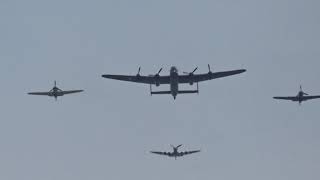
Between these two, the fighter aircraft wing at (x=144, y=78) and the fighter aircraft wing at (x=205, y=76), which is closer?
the fighter aircraft wing at (x=144, y=78)

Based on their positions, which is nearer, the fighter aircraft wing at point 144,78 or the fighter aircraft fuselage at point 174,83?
the fighter aircraft fuselage at point 174,83

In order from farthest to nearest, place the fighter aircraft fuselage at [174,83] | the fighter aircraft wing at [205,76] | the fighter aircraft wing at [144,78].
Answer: the fighter aircraft wing at [205,76], the fighter aircraft wing at [144,78], the fighter aircraft fuselage at [174,83]

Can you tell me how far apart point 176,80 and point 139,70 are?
6.05 m

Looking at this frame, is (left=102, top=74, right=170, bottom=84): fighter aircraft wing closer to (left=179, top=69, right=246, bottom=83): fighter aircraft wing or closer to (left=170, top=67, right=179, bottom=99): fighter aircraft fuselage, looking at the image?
(left=170, top=67, right=179, bottom=99): fighter aircraft fuselage

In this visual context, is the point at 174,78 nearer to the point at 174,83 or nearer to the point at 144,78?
the point at 174,83

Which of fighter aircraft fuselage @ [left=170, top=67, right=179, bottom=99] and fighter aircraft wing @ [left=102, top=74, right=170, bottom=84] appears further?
fighter aircraft wing @ [left=102, top=74, right=170, bottom=84]

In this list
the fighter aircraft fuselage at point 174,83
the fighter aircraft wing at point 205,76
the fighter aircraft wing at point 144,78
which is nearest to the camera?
the fighter aircraft fuselage at point 174,83

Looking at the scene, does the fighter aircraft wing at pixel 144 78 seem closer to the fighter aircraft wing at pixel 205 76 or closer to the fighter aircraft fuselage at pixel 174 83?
the fighter aircraft fuselage at pixel 174 83

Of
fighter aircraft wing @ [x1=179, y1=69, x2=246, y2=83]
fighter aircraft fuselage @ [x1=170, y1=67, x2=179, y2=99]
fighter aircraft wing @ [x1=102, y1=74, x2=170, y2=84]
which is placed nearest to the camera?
fighter aircraft fuselage @ [x1=170, y1=67, x2=179, y2=99]

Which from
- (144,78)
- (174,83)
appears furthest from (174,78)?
(144,78)

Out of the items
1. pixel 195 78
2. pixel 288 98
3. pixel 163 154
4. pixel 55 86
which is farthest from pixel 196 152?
pixel 195 78

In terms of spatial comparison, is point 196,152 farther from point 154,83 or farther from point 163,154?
point 154,83

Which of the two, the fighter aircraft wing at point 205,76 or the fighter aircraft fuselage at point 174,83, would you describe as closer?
the fighter aircraft fuselage at point 174,83

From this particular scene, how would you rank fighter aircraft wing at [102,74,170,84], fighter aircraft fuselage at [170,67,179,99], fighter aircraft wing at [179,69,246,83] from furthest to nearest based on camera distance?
fighter aircraft wing at [179,69,246,83]
fighter aircraft wing at [102,74,170,84]
fighter aircraft fuselage at [170,67,179,99]
